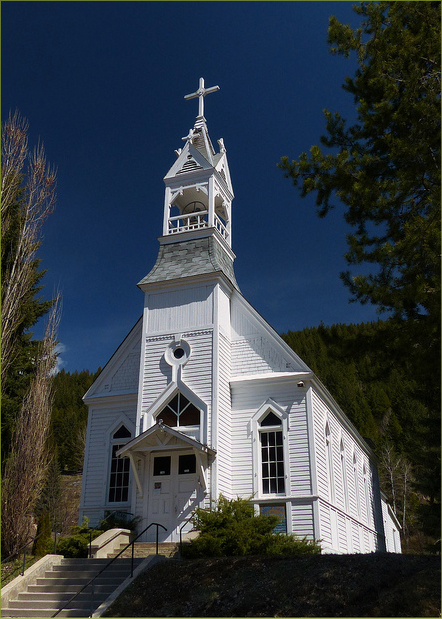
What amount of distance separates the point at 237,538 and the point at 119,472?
7.57 m

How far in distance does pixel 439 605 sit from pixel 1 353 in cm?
1354

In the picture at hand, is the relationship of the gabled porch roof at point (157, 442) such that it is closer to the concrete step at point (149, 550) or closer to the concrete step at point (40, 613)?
the concrete step at point (149, 550)

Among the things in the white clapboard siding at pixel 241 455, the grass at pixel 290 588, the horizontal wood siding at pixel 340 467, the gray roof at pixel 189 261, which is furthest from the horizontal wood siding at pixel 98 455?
the grass at pixel 290 588

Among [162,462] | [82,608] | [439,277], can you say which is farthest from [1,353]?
[439,277]

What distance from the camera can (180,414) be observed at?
19.2 meters

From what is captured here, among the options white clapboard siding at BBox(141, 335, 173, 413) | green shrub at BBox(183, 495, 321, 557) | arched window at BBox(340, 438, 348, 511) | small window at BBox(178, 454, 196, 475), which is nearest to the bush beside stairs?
green shrub at BBox(183, 495, 321, 557)

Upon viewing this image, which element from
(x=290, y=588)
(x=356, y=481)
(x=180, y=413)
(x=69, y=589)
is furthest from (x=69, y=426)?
(x=290, y=588)

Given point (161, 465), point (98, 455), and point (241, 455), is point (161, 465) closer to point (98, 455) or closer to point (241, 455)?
point (241, 455)

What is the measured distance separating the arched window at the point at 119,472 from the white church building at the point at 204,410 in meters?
0.04

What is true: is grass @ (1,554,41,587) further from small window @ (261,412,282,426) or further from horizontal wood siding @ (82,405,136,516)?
small window @ (261,412,282,426)

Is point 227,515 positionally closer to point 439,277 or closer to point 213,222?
point 439,277

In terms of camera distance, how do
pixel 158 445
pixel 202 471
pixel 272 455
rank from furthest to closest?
pixel 272 455 → pixel 158 445 → pixel 202 471

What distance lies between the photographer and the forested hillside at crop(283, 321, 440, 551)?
11156 millimetres

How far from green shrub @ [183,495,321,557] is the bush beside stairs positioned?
1.36m
